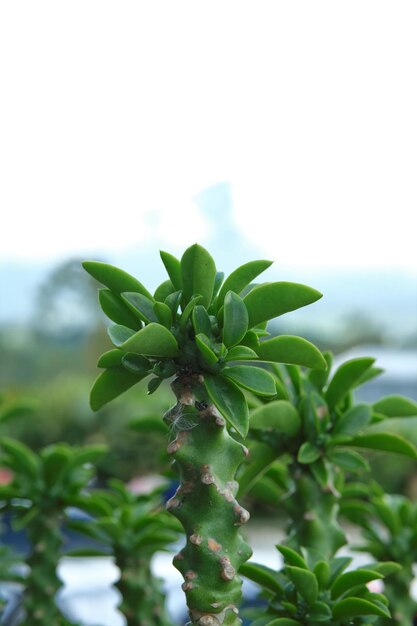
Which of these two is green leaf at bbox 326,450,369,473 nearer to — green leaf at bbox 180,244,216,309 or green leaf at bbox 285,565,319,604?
green leaf at bbox 285,565,319,604

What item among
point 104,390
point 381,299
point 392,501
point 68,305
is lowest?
point 381,299

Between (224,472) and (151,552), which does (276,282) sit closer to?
(224,472)

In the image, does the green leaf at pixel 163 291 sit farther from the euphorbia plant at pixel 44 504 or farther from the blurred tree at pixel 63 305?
the blurred tree at pixel 63 305

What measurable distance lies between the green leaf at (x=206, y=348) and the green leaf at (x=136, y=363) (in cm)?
6

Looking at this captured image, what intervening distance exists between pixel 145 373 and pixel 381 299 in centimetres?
1069

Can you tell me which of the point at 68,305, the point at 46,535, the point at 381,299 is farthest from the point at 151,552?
the point at 68,305

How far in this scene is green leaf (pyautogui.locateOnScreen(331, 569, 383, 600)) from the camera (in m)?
0.73

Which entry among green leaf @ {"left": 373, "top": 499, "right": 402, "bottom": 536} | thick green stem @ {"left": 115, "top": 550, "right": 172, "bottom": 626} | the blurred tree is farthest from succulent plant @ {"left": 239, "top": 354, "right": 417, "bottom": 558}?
the blurred tree

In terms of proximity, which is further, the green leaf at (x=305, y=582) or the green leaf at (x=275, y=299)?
the green leaf at (x=305, y=582)

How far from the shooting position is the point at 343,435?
822mm

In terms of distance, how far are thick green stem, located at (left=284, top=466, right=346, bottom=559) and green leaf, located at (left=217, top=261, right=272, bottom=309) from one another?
265mm

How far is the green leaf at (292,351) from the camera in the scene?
2.10ft

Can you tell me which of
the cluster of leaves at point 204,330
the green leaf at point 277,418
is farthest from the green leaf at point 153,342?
the green leaf at point 277,418

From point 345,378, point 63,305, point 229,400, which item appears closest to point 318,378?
point 345,378
